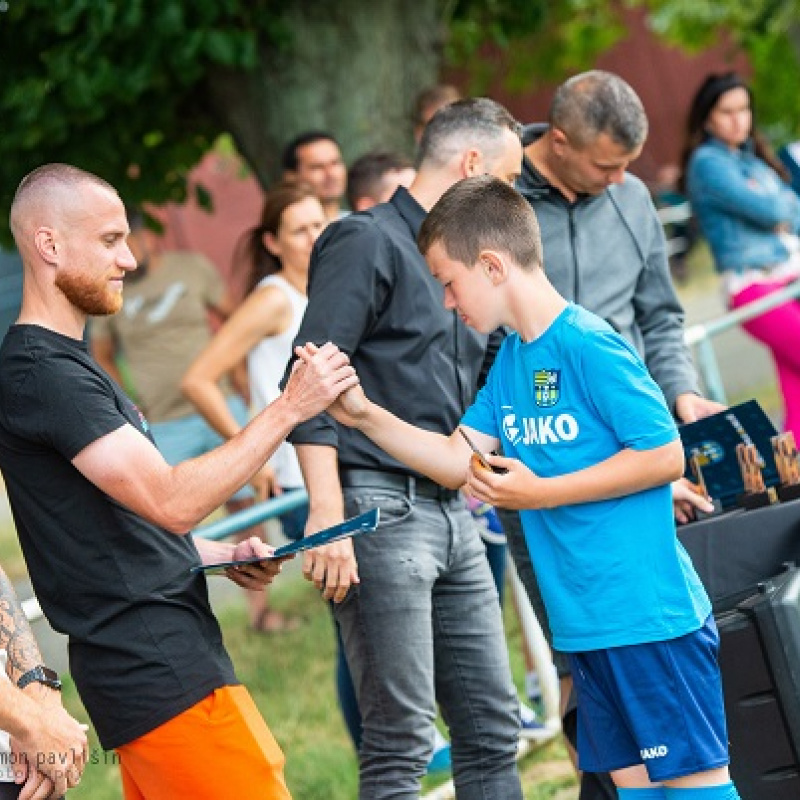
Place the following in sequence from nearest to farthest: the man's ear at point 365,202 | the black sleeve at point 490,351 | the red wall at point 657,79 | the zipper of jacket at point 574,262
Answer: the black sleeve at point 490,351 → the zipper of jacket at point 574,262 → the man's ear at point 365,202 → the red wall at point 657,79

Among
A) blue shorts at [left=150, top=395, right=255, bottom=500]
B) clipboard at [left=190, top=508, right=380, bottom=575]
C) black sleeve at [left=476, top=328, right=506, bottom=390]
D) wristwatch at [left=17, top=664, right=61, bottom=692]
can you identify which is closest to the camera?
wristwatch at [left=17, top=664, right=61, bottom=692]

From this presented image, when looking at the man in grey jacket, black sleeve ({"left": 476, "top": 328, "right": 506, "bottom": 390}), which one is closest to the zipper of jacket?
the man in grey jacket

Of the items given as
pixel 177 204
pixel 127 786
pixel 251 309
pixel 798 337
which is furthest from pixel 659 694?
pixel 177 204

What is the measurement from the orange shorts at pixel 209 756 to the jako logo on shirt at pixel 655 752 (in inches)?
32.2

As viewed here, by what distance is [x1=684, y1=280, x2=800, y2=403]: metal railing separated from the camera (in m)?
7.03

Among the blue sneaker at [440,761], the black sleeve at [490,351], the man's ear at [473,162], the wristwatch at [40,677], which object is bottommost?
the blue sneaker at [440,761]

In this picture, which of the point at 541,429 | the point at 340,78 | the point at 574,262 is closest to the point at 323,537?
the point at 541,429

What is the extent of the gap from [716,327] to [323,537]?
3.77 metres

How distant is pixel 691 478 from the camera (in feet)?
15.9

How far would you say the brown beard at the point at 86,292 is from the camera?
371 centimetres

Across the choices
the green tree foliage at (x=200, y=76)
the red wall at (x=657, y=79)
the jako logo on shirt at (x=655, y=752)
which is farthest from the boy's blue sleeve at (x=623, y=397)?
the red wall at (x=657, y=79)

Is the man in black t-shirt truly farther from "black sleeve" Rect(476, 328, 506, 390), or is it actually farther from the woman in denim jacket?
the woman in denim jacket

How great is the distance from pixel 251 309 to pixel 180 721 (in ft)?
8.98

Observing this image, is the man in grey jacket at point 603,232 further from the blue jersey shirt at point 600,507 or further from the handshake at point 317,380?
the handshake at point 317,380
